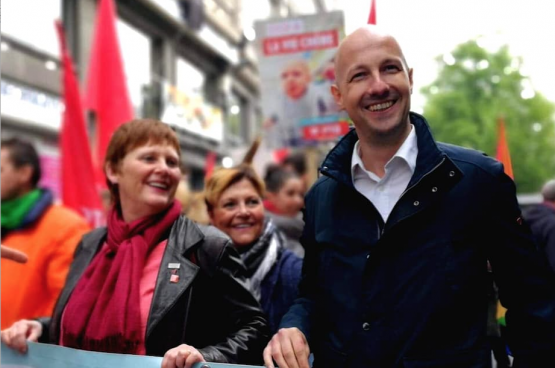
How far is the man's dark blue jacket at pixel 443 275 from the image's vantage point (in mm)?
1958

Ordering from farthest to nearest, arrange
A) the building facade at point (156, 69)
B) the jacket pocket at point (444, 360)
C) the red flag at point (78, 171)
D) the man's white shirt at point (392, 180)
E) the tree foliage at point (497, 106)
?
1. the tree foliage at point (497, 106)
2. the building facade at point (156, 69)
3. the red flag at point (78, 171)
4. the man's white shirt at point (392, 180)
5. the jacket pocket at point (444, 360)

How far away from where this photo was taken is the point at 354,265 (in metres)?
2.07

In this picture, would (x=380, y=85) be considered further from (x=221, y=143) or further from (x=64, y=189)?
(x=221, y=143)

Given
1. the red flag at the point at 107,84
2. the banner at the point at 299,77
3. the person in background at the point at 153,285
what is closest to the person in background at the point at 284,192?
the banner at the point at 299,77

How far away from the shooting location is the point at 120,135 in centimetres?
289

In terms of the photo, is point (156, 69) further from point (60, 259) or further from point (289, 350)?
point (289, 350)

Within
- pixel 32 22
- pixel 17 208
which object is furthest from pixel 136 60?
pixel 17 208

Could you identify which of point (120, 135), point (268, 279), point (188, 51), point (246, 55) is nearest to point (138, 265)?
point (120, 135)

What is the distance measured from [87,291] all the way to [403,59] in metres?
1.38

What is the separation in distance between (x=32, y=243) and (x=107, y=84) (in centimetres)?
281

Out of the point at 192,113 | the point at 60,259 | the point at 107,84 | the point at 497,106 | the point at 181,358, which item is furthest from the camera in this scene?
the point at 497,106

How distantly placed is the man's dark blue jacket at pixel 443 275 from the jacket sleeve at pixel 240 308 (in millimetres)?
487

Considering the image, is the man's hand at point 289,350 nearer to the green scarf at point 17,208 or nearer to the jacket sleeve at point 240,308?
the jacket sleeve at point 240,308

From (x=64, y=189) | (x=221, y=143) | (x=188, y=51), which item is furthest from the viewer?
(x=221, y=143)
